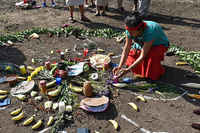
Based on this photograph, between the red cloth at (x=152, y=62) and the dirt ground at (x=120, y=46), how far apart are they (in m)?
0.33

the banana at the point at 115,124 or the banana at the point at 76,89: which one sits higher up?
the banana at the point at 76,89

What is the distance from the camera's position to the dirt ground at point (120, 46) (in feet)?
12.2

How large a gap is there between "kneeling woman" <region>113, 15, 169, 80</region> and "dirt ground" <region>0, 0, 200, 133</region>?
1.51 feet

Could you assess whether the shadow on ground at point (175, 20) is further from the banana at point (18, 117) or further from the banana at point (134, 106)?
the banana at point (18, 117)

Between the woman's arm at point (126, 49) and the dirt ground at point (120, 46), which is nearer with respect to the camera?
the dirt ground at point (120, 46)

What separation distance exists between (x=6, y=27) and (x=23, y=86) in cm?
368

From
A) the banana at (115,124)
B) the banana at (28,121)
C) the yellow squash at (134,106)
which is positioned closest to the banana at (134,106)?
the yellow squash at (134,106)

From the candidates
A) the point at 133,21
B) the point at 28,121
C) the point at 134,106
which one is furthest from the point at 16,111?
the point at 133,21

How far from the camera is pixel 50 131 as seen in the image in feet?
11.8

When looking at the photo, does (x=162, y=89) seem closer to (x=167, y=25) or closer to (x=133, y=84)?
(x=133, y=84)

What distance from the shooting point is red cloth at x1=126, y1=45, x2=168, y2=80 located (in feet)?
14.4

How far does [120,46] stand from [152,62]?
1.82 metres

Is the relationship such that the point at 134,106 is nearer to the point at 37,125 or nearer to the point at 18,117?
the point at 37,125

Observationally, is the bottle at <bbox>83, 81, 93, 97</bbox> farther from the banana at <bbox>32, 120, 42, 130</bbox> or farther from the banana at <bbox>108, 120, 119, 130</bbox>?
the banana at <bbox>32, 120, 42, 130</bbox>
